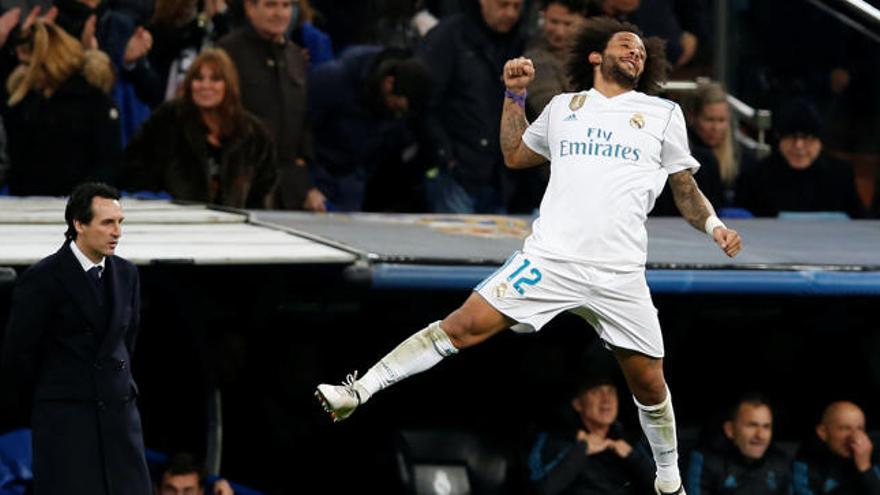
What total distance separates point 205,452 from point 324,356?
88 centimetres

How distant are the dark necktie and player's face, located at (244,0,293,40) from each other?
10.7 ft

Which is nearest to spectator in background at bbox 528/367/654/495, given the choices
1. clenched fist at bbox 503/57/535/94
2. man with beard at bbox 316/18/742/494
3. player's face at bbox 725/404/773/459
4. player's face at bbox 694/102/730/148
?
player's face at bbox 725/404/773/459

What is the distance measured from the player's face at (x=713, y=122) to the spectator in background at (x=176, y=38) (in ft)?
8.92

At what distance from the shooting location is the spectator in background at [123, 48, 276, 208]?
511 inches

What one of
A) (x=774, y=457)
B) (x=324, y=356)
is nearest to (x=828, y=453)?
(x=774, y=457)

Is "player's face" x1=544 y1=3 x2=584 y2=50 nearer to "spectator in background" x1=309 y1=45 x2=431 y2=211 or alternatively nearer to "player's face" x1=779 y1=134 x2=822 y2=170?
"spectator in background" x1=309 y1=45 x2=431 y2=211

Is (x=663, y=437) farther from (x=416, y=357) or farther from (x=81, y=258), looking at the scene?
(x=81, y=258)

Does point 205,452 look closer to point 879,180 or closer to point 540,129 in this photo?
point 540,129

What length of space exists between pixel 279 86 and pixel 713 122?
2.49m

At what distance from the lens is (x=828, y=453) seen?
13.3m

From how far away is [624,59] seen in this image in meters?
9.94

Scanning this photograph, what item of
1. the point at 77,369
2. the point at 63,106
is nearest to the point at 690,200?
the point at 77,369

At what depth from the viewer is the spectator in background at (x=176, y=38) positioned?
13672 mm

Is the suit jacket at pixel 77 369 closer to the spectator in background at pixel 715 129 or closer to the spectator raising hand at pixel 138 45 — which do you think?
the spectator raising hand at pixel 138 45
